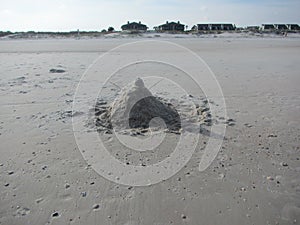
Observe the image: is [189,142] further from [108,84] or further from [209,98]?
[108,84]

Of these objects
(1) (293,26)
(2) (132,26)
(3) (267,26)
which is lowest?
(1) (293,26)

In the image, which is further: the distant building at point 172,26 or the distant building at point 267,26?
the distant building at point 267,26

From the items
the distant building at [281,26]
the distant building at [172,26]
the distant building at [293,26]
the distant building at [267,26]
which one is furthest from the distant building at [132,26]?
the distant building at [293,26]

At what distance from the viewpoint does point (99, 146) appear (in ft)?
14.7

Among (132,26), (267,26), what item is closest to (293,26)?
(267,26)

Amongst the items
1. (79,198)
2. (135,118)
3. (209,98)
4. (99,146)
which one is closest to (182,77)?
(209,98)

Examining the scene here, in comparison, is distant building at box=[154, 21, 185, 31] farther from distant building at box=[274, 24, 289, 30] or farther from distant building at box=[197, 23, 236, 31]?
distant building at box=[274, 24, 289, 30]

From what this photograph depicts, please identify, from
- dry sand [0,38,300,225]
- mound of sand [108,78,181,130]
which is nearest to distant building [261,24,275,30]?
dry sand [0,38,300,225]

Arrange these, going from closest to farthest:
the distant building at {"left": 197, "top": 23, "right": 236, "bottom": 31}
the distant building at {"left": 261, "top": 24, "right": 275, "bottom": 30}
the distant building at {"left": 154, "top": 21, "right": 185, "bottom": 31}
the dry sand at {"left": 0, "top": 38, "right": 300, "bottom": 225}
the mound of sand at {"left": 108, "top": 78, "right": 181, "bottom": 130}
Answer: the dry sand at {"left": 0, "top": 38, "right": 300, "bottom": 225}
the mound of sand at {"left": 108, "top": 78, "right": 181, "bottom": 130}
the distant building at {"left": 154, "top": 21, "right": 185, "bottom": 31}
the distant building at {"left": 197, "top": 23, "right": 236, "bottom": 31}
the distant building at {"left": 261, "top": 24, "right": 275, "bottom": 30}

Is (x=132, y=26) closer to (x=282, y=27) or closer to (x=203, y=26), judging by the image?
(x=203, y=26)

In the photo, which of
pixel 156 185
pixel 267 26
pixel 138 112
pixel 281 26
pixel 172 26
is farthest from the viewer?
pixel 267 26

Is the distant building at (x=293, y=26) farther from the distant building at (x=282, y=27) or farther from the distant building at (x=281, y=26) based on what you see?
the distant building at (x=281, y=26)

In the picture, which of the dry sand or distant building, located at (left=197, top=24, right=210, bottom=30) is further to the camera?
distant building, located at (left=197, top=24, right=210, bottom=30)

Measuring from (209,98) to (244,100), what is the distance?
0.89 meters
